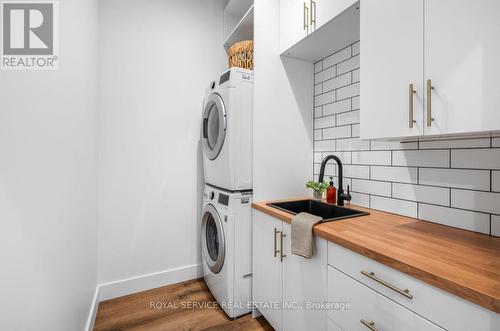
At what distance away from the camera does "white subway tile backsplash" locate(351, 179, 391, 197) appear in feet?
4.84

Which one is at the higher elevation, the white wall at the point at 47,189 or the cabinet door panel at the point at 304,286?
the white wall at the point at 47,189

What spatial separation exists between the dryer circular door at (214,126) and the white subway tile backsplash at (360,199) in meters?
1.03

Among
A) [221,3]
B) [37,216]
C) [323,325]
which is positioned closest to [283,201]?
[323,325]

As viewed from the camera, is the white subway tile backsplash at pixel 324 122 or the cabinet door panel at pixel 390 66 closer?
the cabinet door panel at pixel 390 66

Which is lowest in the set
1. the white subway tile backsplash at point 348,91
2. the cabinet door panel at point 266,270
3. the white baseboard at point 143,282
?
the white baseboard at point 143,282

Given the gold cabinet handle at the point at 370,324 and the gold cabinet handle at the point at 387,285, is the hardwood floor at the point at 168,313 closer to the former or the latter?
the gold cabinet handle at the point at 370,324

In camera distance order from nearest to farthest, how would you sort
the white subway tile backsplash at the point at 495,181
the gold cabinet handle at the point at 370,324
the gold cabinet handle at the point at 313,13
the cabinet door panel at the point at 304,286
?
the gold cabinet handle at the point at 370,324
the white subway tile backsplash at the point at 495,181
the cabinet door panel at the point at 304,286
the gold cabinet handle at the point at 313,13

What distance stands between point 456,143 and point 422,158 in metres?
0.17

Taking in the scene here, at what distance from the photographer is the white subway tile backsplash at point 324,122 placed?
6.10 feet

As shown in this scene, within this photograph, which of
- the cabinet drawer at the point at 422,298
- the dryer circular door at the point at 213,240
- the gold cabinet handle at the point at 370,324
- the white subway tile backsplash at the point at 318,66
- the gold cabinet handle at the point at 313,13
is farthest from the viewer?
the white subway tile backsplash at the point at 318,66

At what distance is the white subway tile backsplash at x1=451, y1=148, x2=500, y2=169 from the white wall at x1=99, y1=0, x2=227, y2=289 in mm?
1935

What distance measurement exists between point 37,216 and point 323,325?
4.09 ft

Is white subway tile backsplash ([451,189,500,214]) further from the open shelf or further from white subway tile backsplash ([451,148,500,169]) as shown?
the open shelf

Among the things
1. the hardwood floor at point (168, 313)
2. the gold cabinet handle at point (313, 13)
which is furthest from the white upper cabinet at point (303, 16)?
the hardwood floor at point (168, 313)
